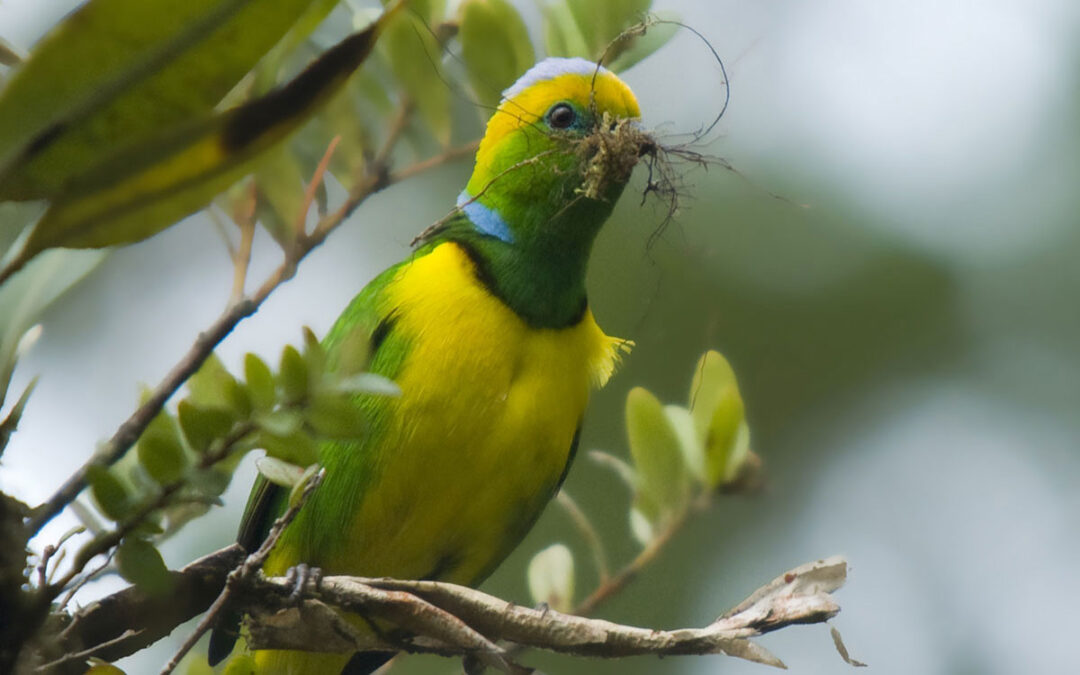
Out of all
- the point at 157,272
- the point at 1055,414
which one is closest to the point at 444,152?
the point at 157,272

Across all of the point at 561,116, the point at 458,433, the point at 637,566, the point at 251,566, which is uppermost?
the point at 561,116

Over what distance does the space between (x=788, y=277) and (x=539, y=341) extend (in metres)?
4.57

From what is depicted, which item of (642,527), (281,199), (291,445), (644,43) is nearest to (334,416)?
(291,445)

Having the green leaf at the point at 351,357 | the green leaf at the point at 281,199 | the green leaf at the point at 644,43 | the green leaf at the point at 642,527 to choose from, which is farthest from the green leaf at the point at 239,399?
the green leaf at the point at 644,43

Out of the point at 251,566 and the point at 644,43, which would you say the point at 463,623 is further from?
the point at 644,43

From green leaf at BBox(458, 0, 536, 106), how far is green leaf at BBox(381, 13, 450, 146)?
5cm

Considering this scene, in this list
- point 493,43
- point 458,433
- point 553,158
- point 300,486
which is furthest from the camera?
point 553,158

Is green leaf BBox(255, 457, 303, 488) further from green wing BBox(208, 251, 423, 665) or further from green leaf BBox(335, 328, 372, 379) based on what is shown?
green wing BBox(208, 251, 423, 665)

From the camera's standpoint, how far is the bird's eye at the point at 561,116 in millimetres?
2213

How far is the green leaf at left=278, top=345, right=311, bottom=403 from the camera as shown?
0.80 m

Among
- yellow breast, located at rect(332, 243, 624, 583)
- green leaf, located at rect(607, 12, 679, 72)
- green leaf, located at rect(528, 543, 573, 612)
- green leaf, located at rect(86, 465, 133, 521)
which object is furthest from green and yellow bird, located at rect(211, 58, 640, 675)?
green leaf, located at rect(86, 465, 133, 521)

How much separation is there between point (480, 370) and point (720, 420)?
1.87 feet

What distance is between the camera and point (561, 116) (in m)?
2.23

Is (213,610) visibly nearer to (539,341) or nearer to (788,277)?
(539,341)
